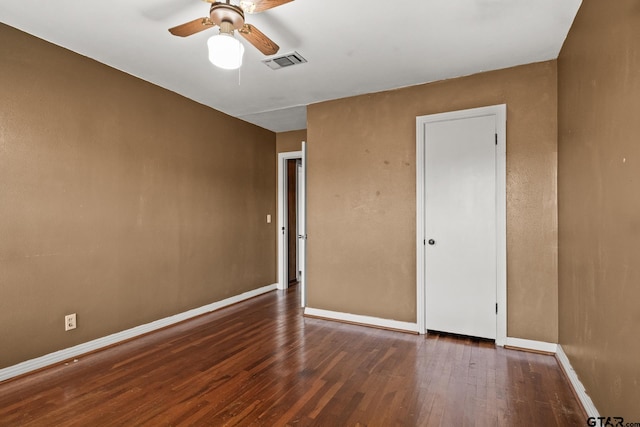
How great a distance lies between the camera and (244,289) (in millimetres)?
4941

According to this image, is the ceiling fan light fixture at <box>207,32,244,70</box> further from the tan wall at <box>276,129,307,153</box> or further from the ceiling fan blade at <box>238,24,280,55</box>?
the tan wall at <box>276,129,307,153</box>

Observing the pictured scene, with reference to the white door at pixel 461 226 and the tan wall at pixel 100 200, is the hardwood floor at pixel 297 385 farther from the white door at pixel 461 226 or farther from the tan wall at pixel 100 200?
the tan wall at pixel 100 200

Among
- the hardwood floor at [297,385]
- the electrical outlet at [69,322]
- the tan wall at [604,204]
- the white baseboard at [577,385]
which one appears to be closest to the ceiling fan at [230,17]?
the tan wall at [604,204]

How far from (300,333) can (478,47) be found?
10.3ft

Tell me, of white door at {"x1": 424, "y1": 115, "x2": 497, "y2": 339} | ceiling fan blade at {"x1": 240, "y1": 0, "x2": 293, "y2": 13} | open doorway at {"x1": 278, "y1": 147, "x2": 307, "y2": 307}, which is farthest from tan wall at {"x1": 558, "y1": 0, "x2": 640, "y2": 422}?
open doorway at {"x1": 278, "y1": 147, "x2": 307, "y2": 307}

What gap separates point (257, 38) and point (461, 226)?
2.50 m

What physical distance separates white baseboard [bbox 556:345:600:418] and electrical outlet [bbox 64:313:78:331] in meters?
3.83

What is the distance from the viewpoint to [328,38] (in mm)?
2680

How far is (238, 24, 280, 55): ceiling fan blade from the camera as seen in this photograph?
2.04 metres

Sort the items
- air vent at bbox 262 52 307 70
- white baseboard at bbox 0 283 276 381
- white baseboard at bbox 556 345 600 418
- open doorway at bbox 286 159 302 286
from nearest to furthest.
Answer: white baseboard at bbox 556 345 600 418 < white baseboard at bbox 0 283 276 381 < air vent at bbox 262 52 307 70 < open doorway at bbox 286 159 302 286

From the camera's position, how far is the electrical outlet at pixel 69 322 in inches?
112

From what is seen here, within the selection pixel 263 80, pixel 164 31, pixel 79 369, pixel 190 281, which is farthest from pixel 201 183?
pixel 79 369

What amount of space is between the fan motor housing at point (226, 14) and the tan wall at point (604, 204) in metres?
1.91

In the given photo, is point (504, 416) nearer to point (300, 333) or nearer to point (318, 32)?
point (300, 333)
